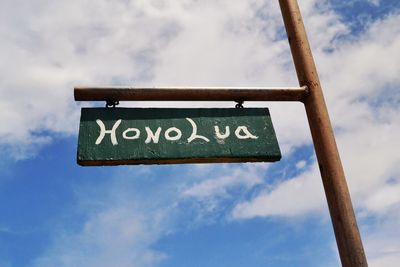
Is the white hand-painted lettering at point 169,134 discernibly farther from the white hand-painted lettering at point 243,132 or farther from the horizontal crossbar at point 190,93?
the horizontal crossbar at point 190,93

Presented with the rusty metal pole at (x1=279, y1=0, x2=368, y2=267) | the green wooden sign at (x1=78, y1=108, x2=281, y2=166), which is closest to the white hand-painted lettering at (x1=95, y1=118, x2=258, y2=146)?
the green wooden sign at (x1=78, y1=108, x2=281, y2=166)

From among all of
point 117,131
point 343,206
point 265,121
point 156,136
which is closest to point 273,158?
point 265,121

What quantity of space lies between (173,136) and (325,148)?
1127mm

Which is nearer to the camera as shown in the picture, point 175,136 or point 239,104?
point 175,136

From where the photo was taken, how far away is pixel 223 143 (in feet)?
10.8

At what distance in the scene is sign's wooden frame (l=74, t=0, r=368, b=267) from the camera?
3.03m

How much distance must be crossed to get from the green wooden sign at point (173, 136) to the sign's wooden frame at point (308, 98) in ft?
0.54

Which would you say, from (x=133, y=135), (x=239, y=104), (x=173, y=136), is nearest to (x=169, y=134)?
(x=173, y=136)

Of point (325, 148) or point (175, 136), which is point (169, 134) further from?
point (325, 148)

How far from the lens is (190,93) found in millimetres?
3562

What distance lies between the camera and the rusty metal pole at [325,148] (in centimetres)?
299

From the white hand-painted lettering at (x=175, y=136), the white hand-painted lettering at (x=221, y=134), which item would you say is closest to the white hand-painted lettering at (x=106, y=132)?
the white hand-painted lettering at (x=175, y=136)

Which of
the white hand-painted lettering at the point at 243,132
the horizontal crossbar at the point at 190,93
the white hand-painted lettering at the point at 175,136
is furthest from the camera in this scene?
the horizontal crossbar at the point at 190,93

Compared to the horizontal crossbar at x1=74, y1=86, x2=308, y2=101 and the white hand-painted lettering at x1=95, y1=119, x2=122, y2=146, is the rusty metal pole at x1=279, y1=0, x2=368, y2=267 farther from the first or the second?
the white hand-painted lettering at x1=95, y1=119, x2=122, y2=146
